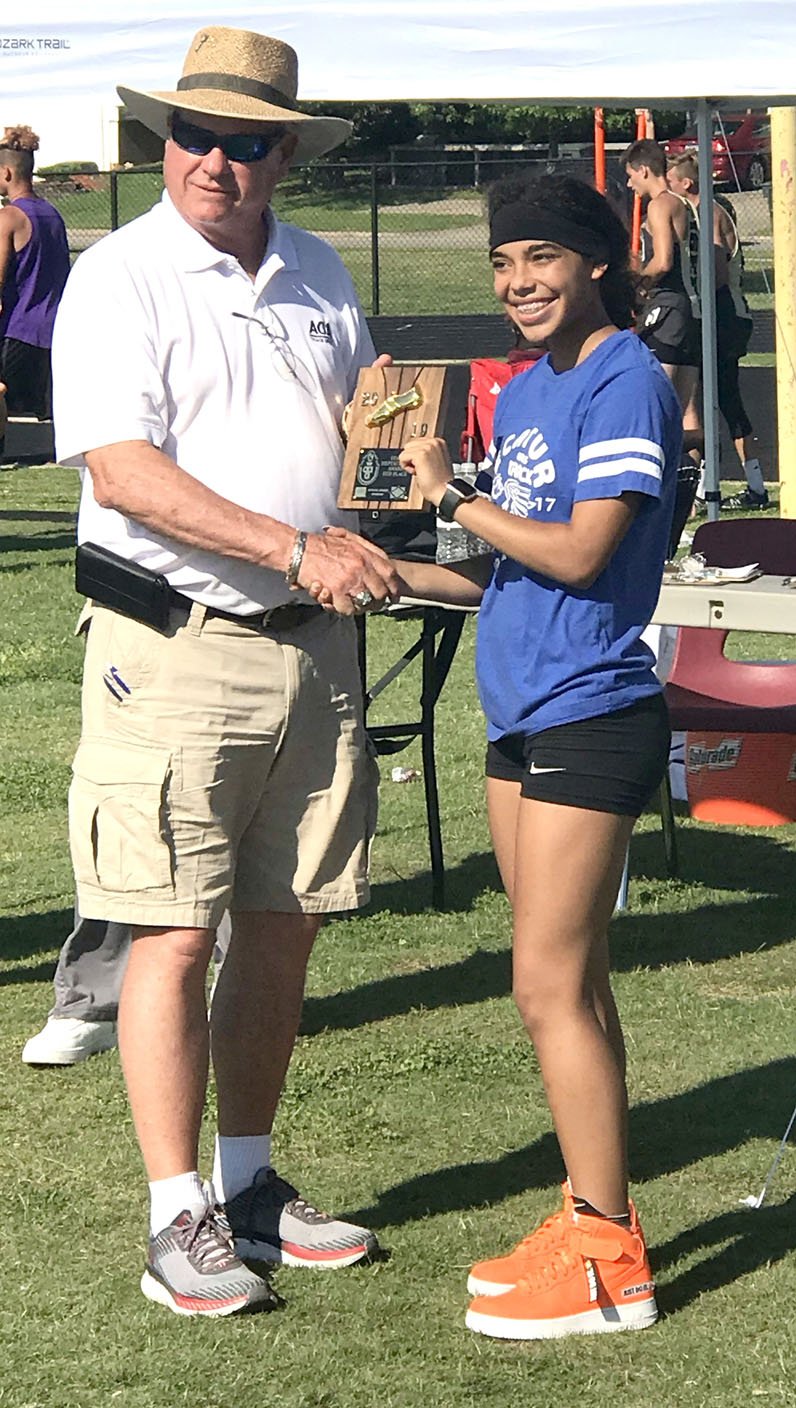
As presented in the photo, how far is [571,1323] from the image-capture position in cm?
368

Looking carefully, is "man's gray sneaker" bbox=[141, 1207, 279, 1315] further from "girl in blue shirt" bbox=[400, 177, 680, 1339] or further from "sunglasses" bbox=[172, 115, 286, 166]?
"sunglasses" bbox=[172, 115, 286, 166]

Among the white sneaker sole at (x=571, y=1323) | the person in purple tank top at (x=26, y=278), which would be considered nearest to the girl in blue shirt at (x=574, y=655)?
the white sneaker sole at (x=571, y=1323)

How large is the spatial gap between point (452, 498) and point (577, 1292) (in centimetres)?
139

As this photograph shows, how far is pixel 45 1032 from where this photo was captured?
515cm

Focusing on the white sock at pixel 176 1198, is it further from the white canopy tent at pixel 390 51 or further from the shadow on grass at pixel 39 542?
the shadow on grass at pixel 39 542

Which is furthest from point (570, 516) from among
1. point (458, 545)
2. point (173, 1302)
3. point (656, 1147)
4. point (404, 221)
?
point (404, 221)

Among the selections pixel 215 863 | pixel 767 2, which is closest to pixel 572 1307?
pixel 215 863

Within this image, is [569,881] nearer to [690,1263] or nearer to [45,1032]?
Result: [690,1263]

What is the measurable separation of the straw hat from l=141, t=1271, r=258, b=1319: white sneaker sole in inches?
81.8

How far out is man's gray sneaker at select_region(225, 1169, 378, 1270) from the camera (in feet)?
13.1

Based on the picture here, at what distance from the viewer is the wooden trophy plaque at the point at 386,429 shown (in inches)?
144

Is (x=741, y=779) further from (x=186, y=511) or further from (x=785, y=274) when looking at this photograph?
(x=785, y=274)

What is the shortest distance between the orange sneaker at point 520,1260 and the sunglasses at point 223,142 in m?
1.90

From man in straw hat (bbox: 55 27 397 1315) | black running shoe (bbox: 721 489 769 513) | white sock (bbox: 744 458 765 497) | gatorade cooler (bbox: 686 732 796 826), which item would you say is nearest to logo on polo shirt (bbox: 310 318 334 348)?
man in straw hat (bbox: 55 27 397 1315)
